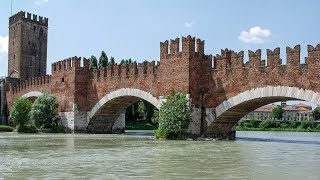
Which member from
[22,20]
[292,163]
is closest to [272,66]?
[292,163]

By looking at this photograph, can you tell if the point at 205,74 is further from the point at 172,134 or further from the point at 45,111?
the point at 45,111

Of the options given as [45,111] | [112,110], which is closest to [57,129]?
[45,111]

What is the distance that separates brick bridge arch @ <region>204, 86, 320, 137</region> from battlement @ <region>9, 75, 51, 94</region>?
18405mm

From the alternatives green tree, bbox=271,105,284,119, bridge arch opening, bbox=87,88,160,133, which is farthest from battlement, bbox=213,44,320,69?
green tree, bbox=271,105,284,119

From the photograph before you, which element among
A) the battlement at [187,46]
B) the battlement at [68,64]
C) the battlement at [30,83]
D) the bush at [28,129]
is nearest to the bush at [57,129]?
the bush at [28,129]

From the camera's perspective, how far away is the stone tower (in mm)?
51094

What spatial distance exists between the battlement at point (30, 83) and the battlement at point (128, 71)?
727cm

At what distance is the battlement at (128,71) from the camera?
26.8m

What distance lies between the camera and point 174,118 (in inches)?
858

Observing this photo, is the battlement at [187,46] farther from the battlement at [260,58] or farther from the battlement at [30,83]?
the battlement at [30,83]

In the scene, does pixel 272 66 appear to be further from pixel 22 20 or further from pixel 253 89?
pixel 22 20

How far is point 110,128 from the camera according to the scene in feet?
113

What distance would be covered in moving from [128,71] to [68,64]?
265 inches

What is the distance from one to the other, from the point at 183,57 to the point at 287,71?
18.6 feet
